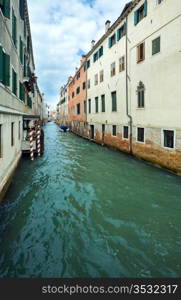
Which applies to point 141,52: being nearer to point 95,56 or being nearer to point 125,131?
point 125,131

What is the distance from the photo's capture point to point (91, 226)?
5.04 m

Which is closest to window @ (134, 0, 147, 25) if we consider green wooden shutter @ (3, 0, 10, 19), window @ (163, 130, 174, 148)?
window @ (163, 130, 174, 148)

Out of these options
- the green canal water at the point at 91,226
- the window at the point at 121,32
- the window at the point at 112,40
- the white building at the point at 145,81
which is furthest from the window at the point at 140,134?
the window at the point at 112,40

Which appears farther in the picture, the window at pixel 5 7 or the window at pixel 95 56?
the window at pixel 95 56

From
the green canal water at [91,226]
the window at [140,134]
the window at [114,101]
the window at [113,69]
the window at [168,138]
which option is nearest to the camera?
the green canal water at [91,226]

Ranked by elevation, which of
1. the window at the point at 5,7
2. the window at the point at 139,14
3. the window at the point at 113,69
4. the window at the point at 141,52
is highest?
the window at the point at 139,14

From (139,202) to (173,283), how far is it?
10.9ft

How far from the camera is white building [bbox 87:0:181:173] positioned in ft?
31.7

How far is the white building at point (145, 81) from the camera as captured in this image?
31.7ft

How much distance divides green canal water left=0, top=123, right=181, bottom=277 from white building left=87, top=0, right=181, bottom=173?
2972 mm

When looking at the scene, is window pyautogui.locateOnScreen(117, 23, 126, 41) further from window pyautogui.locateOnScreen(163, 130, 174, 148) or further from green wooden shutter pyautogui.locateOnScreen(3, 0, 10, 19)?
green wooden shutter pyautogui.locateOnScreen(3, 0, 10, 19)

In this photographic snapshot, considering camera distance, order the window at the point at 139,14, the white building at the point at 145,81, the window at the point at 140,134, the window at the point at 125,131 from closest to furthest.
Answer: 1. the white building at the point at 145,81
2. the window at the point at 139,14
3. the window at the point at 140,134
4. the window at the point at 125,131

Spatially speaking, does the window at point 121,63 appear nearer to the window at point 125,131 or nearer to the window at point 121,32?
the window at point 121,32

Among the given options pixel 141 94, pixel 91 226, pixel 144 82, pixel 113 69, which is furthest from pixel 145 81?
pixel 91 226
